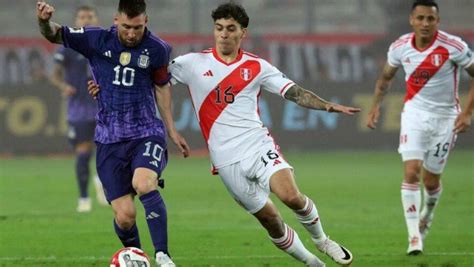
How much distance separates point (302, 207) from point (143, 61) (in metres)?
1.77

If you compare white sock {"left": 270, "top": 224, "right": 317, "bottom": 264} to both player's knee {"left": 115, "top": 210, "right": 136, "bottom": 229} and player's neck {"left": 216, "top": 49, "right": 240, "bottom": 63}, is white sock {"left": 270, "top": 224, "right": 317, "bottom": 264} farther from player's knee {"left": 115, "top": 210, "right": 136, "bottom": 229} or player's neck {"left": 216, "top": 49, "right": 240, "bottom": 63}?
player's neck {"left": 216, "top": 49, "right": 240, "bottom": 63}

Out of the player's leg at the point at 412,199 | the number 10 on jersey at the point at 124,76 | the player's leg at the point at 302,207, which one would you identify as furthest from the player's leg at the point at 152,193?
the player's leg at the point at 412,199

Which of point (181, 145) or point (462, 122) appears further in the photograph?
point (462, 122)

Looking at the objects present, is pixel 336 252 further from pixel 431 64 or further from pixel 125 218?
pixel 431 64

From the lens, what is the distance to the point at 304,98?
10156mm

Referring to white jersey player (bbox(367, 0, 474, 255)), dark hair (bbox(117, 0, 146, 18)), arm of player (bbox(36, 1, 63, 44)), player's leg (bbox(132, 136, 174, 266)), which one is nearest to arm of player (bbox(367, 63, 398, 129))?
white jersey player (bbox(367, 0, 474, 255))

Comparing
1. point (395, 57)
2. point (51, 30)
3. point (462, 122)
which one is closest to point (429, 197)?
point (462, 122)

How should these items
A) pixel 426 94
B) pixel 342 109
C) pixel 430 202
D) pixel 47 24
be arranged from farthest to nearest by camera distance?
pixel 430 202, pixel 426 94, pixel 47 24, pixel 342 109

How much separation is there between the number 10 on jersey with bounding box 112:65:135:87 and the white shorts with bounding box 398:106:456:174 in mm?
3460

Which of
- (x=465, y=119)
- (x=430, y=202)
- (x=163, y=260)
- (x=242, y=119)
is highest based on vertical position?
(x=242, y=119)

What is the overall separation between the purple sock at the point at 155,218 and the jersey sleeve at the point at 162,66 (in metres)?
1.01

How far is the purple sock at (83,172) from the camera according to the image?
A: 1647cm

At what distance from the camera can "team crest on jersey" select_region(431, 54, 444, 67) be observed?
12.5 meters

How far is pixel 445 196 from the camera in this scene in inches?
728
